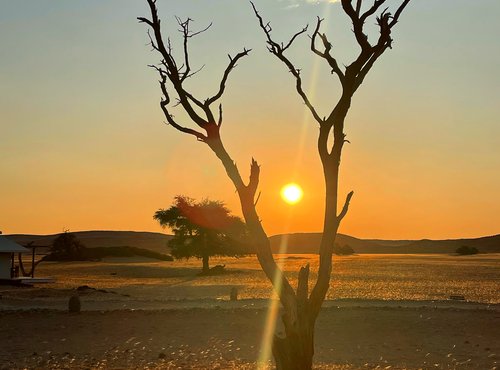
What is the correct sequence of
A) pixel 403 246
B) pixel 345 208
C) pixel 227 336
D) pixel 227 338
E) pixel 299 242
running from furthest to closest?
1. pixel 299 242
2. pixel 403 246
3. pixel 227 336
4. pixel 227 338
5. pixel 345 208

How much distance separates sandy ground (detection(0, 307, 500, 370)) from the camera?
54.0ft

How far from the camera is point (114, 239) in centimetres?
15838

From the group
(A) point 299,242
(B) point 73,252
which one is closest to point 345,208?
(B) point 73,252

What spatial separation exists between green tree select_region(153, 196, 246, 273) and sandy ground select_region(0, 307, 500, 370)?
38.4 m

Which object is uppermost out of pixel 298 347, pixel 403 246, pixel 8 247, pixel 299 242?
pixel 299 242

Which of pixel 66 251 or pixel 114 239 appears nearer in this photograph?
pixel 66 251

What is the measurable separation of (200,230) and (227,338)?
4237 cm

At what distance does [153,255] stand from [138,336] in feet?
249

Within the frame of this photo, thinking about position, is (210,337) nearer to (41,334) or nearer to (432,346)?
(41,334)

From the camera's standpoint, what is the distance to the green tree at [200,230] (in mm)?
61688

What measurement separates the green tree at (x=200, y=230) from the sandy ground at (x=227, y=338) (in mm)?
Result: 38422

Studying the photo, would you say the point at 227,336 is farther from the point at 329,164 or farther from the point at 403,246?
the point at 403,246

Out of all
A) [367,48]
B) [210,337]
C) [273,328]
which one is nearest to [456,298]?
[273,328]

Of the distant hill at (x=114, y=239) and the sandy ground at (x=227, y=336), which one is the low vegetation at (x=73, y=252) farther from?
the sandy ground at (x=227, y=336)
